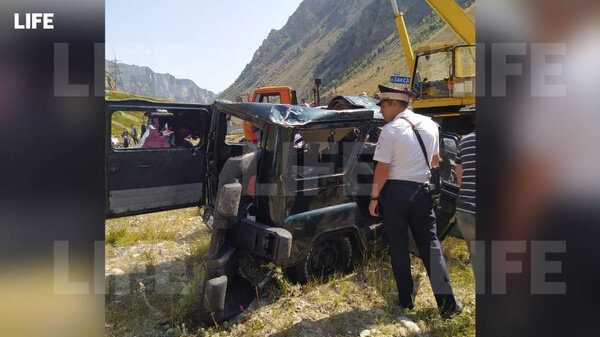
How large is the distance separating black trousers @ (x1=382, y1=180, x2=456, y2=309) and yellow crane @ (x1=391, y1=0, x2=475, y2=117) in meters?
6.56

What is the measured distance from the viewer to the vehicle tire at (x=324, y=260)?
3.67 metres

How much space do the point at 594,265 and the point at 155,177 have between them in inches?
154

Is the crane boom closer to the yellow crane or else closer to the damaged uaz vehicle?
the yellow crane

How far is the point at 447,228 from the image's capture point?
433 cm

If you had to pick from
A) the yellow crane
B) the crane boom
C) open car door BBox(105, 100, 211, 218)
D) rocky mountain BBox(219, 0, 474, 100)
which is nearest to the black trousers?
open car door BBox(105, 100, 211, 218)

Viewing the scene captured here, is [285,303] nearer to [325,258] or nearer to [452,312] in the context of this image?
[325,258]

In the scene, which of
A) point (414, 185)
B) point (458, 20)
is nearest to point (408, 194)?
point (414, 185)

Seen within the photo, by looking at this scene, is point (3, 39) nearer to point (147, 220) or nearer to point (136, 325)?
point (136, 325)

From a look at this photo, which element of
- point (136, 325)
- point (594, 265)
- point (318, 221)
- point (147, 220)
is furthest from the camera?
point (147, 220)

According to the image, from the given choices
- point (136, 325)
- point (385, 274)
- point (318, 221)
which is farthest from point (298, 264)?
point (136, 325)

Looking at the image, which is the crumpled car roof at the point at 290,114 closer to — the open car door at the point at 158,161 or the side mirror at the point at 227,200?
the side mirror at the point at 227,200

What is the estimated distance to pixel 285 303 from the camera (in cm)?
349

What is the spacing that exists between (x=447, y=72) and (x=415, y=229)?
7571 mm

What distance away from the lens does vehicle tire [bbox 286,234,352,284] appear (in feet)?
12.0
